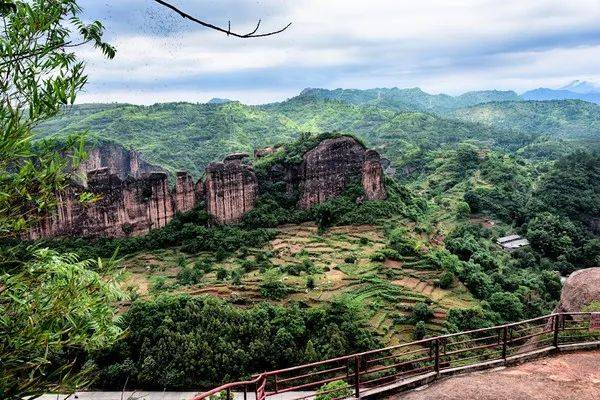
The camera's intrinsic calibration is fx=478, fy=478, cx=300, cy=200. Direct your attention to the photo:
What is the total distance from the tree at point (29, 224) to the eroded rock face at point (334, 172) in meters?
43.0

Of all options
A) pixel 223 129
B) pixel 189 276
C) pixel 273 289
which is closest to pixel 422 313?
pixel 273 289

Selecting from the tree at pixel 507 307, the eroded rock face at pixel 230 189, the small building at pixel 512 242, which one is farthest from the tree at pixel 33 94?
the small building at pixel 512 242

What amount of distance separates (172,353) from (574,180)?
2161 inches

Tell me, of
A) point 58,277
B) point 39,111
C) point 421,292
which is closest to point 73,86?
point 39,111

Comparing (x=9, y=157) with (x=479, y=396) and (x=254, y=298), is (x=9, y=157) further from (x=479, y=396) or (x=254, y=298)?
(x=254, y=298)

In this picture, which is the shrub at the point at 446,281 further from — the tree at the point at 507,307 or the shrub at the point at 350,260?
the shrub at the point at 350,260

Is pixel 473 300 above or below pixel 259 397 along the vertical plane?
below

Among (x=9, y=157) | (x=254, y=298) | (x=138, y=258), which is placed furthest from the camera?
(x=138, y=258)

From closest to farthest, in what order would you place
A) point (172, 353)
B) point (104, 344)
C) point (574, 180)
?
point (104, 344)
point (172, 353)
point (574, 180)

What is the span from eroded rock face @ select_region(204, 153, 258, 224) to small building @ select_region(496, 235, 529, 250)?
87.0 feet

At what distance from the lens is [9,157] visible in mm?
5125

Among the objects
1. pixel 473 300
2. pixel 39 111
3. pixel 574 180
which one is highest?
pixel 39 111

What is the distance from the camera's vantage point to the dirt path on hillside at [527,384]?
8.90 meters

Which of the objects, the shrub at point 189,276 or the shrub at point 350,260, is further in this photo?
the shrub at point 350,260
